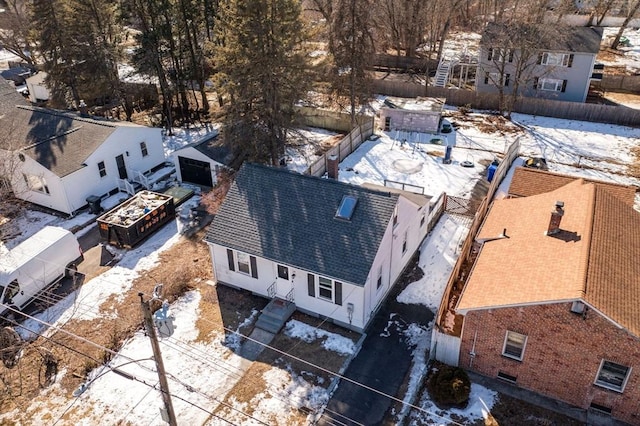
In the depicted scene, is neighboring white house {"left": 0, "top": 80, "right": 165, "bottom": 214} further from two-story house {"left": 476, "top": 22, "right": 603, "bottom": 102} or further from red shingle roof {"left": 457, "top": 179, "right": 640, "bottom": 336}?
two-story house {"left": 476, "top": 22, "right": 603, "bottom": 102}

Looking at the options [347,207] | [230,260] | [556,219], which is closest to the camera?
[556,219]

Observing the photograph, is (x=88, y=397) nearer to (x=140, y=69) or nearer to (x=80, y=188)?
(x=80, y=188)

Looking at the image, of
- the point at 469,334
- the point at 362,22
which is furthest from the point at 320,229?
the point at 362,22

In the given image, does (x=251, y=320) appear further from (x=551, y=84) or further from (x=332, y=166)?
(x=551, y=84)

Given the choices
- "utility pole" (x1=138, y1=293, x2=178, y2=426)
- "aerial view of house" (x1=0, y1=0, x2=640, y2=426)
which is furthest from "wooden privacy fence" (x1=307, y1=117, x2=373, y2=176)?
"utility pole" (x1=138, y1=293, x2=178, y2=426)

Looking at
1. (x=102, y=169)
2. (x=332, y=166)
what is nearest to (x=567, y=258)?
(x=332, y=166)
